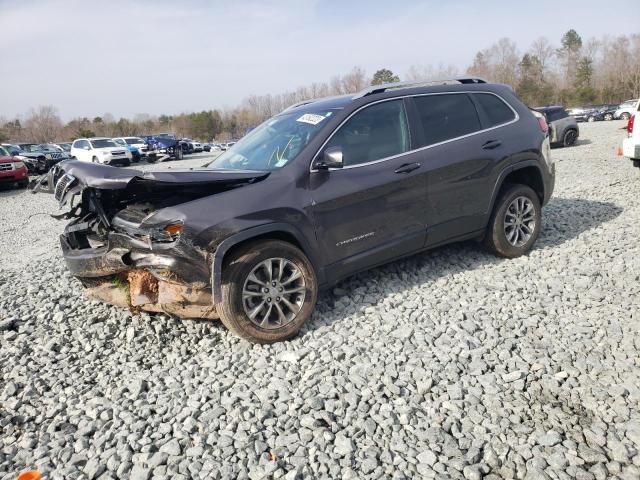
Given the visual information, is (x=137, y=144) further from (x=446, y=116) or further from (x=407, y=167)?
(x=407, y=167)

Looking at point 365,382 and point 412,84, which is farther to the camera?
point 412,84

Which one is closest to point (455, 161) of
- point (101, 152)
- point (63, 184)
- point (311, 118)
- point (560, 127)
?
point (311, 118)

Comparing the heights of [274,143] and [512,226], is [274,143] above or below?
above

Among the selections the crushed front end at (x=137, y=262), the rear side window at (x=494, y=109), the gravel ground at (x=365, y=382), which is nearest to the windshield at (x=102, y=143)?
the gravel ground at (x=365, y=382)

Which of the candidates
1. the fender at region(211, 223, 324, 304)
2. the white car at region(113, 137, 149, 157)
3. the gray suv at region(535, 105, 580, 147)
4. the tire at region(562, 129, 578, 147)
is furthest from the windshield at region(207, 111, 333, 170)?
the white car at region(113, 137, 149, 157)

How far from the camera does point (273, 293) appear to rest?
3.77 m

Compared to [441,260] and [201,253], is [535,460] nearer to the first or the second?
[201,253]

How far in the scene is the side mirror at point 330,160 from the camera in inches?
149

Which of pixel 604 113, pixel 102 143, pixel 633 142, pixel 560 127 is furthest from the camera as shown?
pixel 604 113

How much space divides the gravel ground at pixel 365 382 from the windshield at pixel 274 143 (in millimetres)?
1406

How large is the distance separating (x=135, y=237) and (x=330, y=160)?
160cm

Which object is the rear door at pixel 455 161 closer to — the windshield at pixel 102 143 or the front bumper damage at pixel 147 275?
the front bumper damage at pixel 147 275

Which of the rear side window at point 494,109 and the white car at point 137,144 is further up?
the white car at point 137,144

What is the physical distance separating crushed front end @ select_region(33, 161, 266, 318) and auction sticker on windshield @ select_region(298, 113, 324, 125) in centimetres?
95
